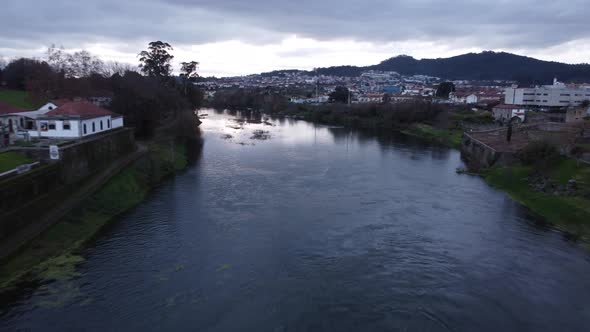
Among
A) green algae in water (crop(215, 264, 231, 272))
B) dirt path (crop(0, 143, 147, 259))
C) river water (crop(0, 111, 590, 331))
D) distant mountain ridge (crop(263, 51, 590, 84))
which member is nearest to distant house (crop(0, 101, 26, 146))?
dirt path (crop(0, 143, 147, 259))

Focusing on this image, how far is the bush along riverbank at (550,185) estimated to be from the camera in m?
15.8

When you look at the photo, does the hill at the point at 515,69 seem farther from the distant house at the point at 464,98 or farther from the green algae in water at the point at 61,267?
the green algae in water at the point at 61,267

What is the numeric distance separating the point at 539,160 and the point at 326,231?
1428cm

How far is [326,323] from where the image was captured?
923 cm

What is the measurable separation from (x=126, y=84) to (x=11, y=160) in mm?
18494

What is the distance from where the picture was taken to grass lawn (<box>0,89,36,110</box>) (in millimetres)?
29203

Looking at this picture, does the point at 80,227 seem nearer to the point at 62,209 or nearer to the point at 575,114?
the point at 62,209

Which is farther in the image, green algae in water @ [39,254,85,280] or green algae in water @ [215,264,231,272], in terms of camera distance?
green algae in water @ [215,264,231,272]

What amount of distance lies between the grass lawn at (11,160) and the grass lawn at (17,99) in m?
A: 15.8

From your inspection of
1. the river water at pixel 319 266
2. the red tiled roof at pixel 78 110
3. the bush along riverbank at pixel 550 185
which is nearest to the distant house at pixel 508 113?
the bush along riverbank at pixel 550 185

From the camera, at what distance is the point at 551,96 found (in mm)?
58781

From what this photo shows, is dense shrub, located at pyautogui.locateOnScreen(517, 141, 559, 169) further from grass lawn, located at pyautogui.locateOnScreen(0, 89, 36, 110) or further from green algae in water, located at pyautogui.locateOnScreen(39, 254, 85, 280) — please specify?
grass lawn, located at pyautogui.locateOnScreen(0, 89, 36, 110)

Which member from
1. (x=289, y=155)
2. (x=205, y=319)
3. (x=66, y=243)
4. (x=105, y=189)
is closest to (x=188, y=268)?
(x=205, y=319)

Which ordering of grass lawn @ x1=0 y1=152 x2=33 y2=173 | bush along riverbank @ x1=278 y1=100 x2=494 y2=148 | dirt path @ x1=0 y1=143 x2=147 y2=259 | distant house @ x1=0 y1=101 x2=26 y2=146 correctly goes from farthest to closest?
bush along riverbank @ x1=278 y1=100 x2=494 y2=148
distant house @ x1=0 y1=101 x2=26 y2=146
grass lawn @ x1=0 y1=152 x2=33 y2=173
dirt path @ x1=0 y1=143 x2=147 y2=259
